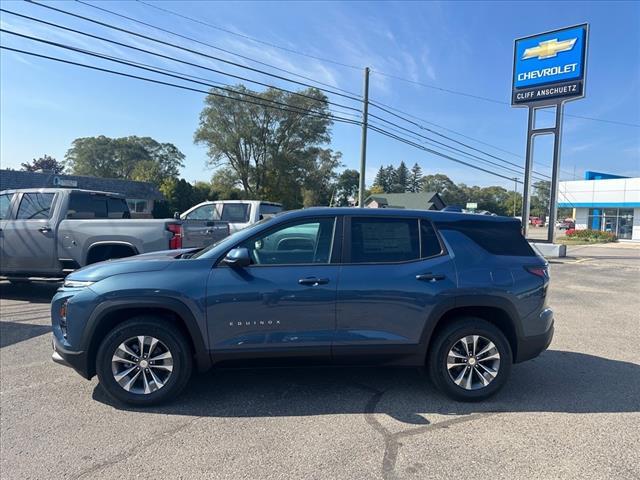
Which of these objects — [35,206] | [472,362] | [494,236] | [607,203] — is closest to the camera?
[472,362]

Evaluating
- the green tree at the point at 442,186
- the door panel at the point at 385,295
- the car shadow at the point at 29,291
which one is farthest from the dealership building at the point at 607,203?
the green tree at the point at 442,186

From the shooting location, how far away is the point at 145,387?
3797 mm

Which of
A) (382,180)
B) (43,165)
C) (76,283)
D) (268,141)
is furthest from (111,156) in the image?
(76,283)

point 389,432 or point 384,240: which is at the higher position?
point 384,240

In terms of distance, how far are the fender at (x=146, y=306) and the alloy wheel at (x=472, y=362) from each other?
2.26 m

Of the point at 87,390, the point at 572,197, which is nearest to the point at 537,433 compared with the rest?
the point at 87,390

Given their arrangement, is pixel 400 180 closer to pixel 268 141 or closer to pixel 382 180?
pixel 382 180

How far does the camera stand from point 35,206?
793 centimetres

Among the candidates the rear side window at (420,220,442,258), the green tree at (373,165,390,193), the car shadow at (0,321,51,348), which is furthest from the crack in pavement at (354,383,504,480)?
the green tree at (373,165,390,193)

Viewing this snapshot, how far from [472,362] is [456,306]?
21.8 inches

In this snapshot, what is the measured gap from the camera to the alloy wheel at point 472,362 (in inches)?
156

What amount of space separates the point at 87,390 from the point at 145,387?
836 millimetres

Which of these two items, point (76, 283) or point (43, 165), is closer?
point (76, 283)

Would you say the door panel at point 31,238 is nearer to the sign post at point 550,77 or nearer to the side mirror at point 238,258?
the side mirror at point 238,258
